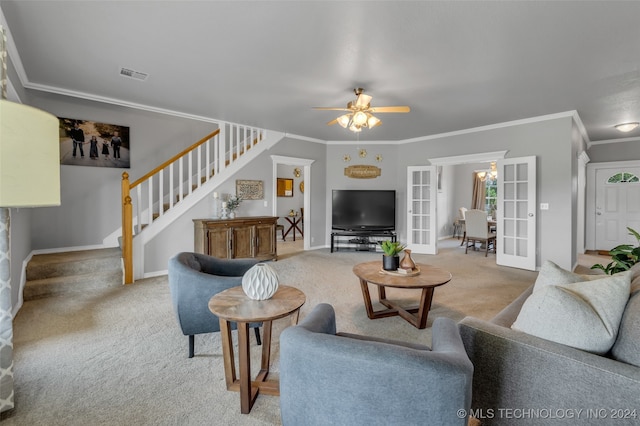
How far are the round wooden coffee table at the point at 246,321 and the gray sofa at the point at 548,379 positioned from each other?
3.22ft

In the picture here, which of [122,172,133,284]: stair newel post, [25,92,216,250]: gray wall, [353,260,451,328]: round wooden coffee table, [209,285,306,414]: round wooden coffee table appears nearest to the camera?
[209,285,306,414]: round wooden coffee table

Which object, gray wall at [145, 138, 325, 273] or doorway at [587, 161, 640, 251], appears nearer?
gray wall at [145, 138, 325, 273]

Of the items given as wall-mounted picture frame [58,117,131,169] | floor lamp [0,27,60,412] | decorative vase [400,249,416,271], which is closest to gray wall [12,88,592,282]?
wall-mounted picture frame [58,117,131,169]

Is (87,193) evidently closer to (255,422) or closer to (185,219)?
(185,219)

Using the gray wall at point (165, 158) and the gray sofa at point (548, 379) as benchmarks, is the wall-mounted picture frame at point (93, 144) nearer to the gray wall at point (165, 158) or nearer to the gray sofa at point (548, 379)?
the gray wall at point (165, 158)

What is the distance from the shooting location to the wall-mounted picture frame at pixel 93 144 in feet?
15.2

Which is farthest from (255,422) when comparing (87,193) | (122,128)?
(122,128)

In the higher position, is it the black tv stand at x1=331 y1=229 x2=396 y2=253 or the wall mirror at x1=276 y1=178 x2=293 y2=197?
the wall mirror at x1=276 y1=178 x2=293 y2=197

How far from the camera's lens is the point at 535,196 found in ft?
16.5

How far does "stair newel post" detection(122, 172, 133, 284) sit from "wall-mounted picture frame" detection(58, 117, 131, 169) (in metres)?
1.41

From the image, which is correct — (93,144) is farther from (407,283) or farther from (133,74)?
(407,283)

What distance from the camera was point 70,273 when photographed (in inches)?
151

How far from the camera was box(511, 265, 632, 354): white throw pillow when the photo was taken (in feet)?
3.73

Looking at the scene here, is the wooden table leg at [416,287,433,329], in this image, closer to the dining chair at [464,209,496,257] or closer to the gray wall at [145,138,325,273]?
the gray wall at [145,138,325,273]
